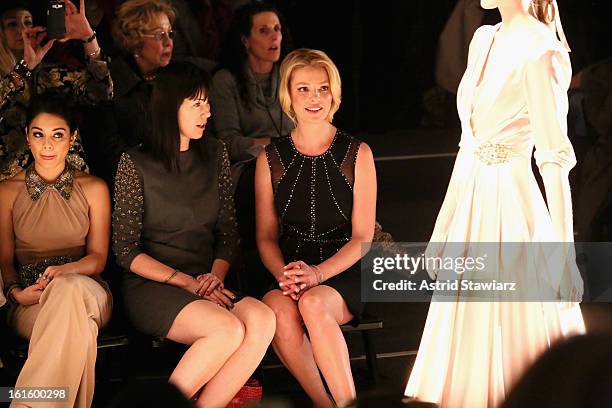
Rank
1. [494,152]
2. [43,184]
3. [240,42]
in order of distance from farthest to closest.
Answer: [240,42]
[43,184]
[494,152]

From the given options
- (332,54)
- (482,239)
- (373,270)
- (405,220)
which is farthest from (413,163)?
(482,239)

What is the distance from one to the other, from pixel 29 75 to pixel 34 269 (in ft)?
2.84

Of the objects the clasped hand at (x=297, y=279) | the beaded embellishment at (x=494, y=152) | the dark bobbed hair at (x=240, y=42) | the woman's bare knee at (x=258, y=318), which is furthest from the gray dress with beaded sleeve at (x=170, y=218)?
the beaded embellishment at (x=494, y=152)

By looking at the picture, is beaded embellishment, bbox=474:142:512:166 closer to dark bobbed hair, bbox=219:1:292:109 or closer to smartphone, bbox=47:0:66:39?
dark bobbed hair, bbox=219:1:292:109

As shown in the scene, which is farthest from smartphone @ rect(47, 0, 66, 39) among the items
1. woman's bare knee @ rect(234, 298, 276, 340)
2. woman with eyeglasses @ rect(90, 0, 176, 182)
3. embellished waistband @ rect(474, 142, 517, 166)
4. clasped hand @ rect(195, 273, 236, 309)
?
embellished waistband @ rect(474, 142, 517, 166)

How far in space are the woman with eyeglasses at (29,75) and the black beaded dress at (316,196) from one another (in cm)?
83

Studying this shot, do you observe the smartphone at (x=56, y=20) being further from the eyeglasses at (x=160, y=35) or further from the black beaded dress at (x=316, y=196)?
the black beaded dress at (x=316, y=196)

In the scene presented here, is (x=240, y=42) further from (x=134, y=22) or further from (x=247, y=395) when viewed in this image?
(x=247, y=395)

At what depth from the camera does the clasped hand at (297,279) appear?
4.52 m

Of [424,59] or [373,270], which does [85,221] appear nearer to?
[373,270]

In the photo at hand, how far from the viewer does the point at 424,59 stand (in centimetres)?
571

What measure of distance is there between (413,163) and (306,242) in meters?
1.22

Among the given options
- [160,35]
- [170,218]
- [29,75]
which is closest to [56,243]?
[170,218]

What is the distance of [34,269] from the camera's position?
459 centimetres
